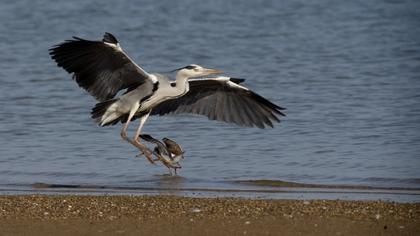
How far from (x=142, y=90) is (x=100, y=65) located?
2.31 ft

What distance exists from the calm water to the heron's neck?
93 cm

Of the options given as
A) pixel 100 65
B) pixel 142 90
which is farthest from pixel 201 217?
pixel 142 90

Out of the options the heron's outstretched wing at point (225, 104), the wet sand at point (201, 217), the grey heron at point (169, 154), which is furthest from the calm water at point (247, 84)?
the wet sand at point (201, 217)

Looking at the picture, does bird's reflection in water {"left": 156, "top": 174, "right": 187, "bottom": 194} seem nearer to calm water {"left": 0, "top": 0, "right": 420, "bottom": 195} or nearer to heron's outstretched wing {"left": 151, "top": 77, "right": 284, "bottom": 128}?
calm water {"left": 0, "top": 0, "right": 420, "bottom": 195}

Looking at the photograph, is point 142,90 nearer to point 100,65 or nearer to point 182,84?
point 182,84

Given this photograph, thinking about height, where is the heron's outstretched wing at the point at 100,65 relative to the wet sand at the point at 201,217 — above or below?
above

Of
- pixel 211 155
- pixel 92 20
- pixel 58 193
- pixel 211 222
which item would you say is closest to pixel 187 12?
pixel 92 20

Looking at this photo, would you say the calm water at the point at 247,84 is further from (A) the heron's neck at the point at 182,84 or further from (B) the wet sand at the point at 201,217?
(B) the wet sand at the point at 201,217

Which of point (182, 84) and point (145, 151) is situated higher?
point (182, 84)

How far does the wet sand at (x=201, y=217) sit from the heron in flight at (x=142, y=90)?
6.87 ft

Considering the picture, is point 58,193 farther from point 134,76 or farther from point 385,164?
point 385,164

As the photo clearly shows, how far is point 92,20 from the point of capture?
26.2 metres

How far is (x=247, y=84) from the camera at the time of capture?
17.8 meters

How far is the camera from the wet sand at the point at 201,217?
28.0 feet
